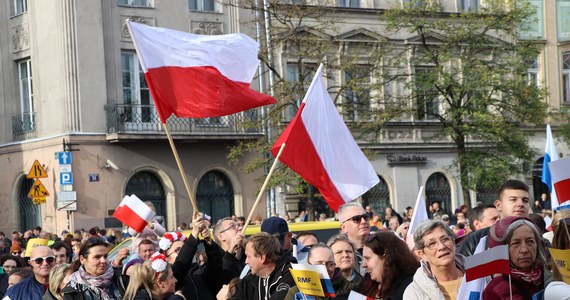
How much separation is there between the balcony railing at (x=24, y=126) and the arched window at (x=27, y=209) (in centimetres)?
135

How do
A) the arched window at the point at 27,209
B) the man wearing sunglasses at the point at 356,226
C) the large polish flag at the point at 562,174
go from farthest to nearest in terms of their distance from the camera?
the arched window at the point at 27,209, the man wearing sunglasses at the point at 356,226, the large polish flag at the point at 562,174

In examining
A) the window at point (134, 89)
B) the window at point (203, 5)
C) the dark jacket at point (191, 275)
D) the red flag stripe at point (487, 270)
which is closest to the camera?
the red flag stripe at point (487, 270)

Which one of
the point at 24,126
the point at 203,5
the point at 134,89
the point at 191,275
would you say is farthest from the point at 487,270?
the point at 24,126

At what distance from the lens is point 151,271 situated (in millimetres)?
8977

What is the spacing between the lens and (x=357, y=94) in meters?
32.1

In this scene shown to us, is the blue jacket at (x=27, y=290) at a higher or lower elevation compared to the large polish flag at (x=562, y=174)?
lower

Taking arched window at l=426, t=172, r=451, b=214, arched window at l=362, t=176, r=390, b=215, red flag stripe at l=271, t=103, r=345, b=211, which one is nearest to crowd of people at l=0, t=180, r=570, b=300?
red flag stripe at l=271, t=103, r=345, b=211

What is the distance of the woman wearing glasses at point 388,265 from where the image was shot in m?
7.14

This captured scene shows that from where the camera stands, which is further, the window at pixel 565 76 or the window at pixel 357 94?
the window at pixel 565 76

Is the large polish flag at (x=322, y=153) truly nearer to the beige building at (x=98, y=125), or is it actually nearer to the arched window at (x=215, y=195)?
the beige building at (x=98, y=125)

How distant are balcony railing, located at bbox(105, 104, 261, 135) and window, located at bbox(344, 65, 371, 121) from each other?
2857 mm

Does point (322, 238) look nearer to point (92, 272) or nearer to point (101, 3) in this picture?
point (92, 272)

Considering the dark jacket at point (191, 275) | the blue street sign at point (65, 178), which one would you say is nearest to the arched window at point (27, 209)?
the blue street sign at point (65, 178)

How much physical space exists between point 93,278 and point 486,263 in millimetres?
3958
